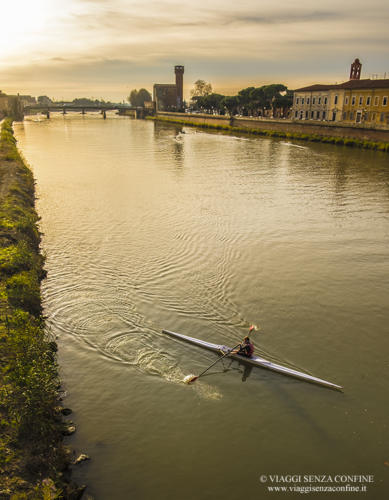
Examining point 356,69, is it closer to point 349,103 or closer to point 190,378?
point 349,103

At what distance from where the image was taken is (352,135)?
2415 inches

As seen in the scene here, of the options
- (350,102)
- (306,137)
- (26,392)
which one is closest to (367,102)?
(350,102)

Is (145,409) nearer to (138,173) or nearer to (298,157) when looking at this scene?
(138,173)

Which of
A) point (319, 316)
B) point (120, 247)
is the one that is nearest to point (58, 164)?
point (120, 247)

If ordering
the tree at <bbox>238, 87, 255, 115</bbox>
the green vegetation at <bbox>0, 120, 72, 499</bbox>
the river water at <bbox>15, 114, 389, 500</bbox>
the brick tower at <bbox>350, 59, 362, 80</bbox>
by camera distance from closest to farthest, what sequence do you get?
the green vegetation at <bbox>0, 120, 72, 499</bbox> → the river water at <bbox>15, 114, 389, 500</bbox> → the brick tower at <bbox>350, 59, 362, 80</bbox> → the tree at <bbox>238, 87, 255, 115</bbox>

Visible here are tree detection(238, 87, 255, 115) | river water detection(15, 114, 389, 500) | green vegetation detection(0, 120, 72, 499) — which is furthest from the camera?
tree detection(238, 87, 255, 115)

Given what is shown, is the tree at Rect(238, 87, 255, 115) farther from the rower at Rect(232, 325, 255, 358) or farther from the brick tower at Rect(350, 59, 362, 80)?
the rower at Rect(232, 325, 255, 358)

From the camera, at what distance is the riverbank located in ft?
24.6

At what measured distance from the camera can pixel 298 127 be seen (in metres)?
73.6

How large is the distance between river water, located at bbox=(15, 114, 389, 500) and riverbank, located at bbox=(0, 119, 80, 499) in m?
0.72

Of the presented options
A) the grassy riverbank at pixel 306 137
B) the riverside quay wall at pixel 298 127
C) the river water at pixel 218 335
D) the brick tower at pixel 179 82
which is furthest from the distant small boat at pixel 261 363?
the brick tower at pixel 179 82

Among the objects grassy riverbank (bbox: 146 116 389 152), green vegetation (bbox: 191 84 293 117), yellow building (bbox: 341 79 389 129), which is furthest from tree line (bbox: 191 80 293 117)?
yellow building (bbox: 341 79 389 129)

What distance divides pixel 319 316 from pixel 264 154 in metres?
44.8

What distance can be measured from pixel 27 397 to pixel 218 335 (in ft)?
21.5
